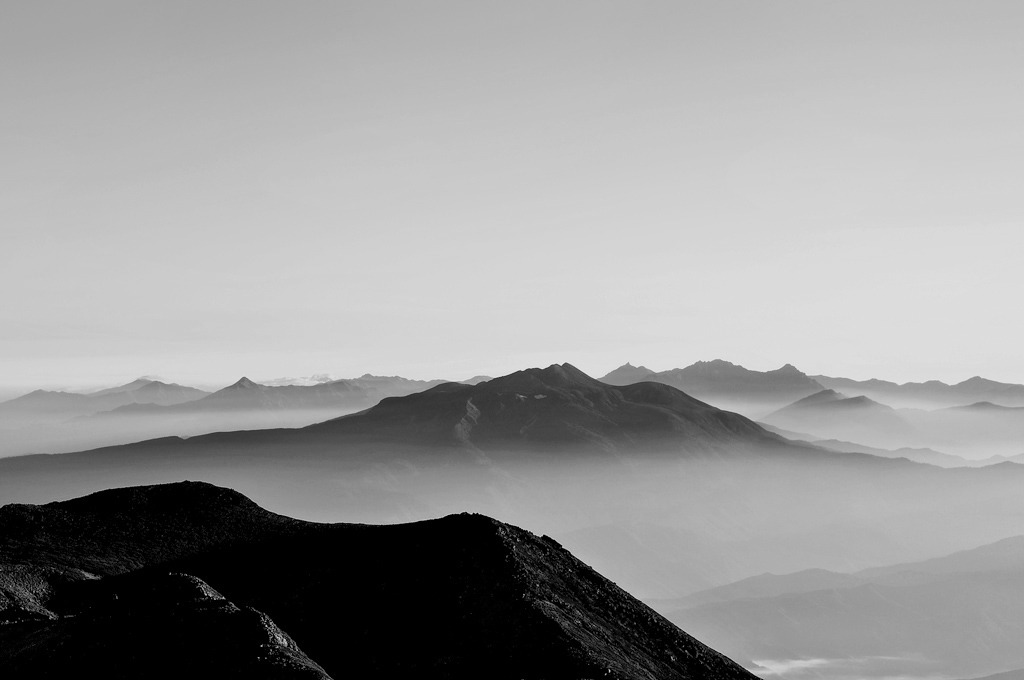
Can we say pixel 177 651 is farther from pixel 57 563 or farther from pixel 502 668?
pixel 57 563

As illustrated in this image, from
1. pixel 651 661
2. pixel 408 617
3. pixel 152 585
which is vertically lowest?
pixel 651 661

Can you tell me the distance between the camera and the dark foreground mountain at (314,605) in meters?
43.6

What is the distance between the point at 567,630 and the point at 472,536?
13434mm

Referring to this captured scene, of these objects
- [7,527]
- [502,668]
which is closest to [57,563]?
[7,527]

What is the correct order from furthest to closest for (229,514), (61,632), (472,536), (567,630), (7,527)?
(229,514) → (7,527) → (472,536) → (567,630) → (61,632)

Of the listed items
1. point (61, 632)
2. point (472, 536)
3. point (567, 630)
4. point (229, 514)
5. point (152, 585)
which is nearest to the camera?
point (61, 632)

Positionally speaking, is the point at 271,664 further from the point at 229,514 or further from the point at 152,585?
the point at 229,514

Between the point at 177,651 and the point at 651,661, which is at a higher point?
the point at 177,651

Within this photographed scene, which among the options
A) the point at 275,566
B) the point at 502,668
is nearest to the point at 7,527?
the point at 275,566

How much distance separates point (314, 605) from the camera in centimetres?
6091

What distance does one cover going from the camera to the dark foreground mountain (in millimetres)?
43594

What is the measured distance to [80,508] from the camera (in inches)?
3452

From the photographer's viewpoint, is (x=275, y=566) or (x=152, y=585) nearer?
(x=152, y=585)

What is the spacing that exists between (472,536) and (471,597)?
824cm
